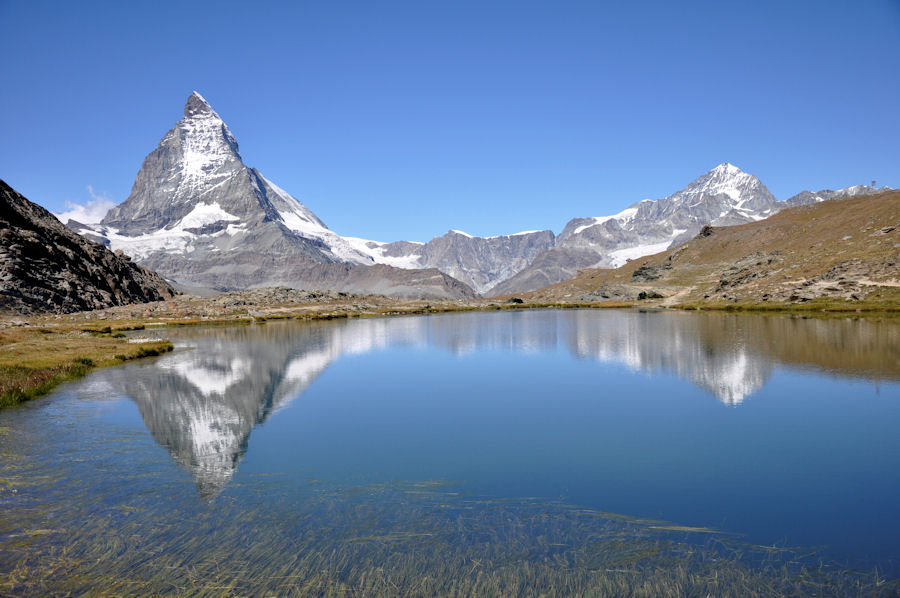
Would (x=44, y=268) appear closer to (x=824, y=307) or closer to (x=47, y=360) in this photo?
(x=47, y=360)

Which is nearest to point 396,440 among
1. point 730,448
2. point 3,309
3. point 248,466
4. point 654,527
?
point 248,466

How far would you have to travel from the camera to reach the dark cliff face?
412 ft

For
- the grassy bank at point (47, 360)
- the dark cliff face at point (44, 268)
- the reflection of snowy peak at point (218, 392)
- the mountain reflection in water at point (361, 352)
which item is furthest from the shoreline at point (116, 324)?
the dark cliff face at point (44, 268)

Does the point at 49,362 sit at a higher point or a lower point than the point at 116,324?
lower

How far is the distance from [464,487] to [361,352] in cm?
4646

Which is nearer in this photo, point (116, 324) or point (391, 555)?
point (391, 555)

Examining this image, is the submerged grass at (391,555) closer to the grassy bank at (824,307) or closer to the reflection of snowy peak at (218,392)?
the reflection of snowy peak at (218,392)

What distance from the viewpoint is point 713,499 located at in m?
16.9

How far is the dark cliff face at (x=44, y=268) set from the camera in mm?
125688

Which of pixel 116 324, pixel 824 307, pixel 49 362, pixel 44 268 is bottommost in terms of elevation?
pixel 49 362

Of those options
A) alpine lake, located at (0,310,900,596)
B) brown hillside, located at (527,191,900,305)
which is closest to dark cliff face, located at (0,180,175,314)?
alpine lake, located at (0,310,900,596)

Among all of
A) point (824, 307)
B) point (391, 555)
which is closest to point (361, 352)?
point (391, 555)

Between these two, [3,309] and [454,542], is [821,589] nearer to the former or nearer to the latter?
[454,542]

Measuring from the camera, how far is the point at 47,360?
4609 centimetres
